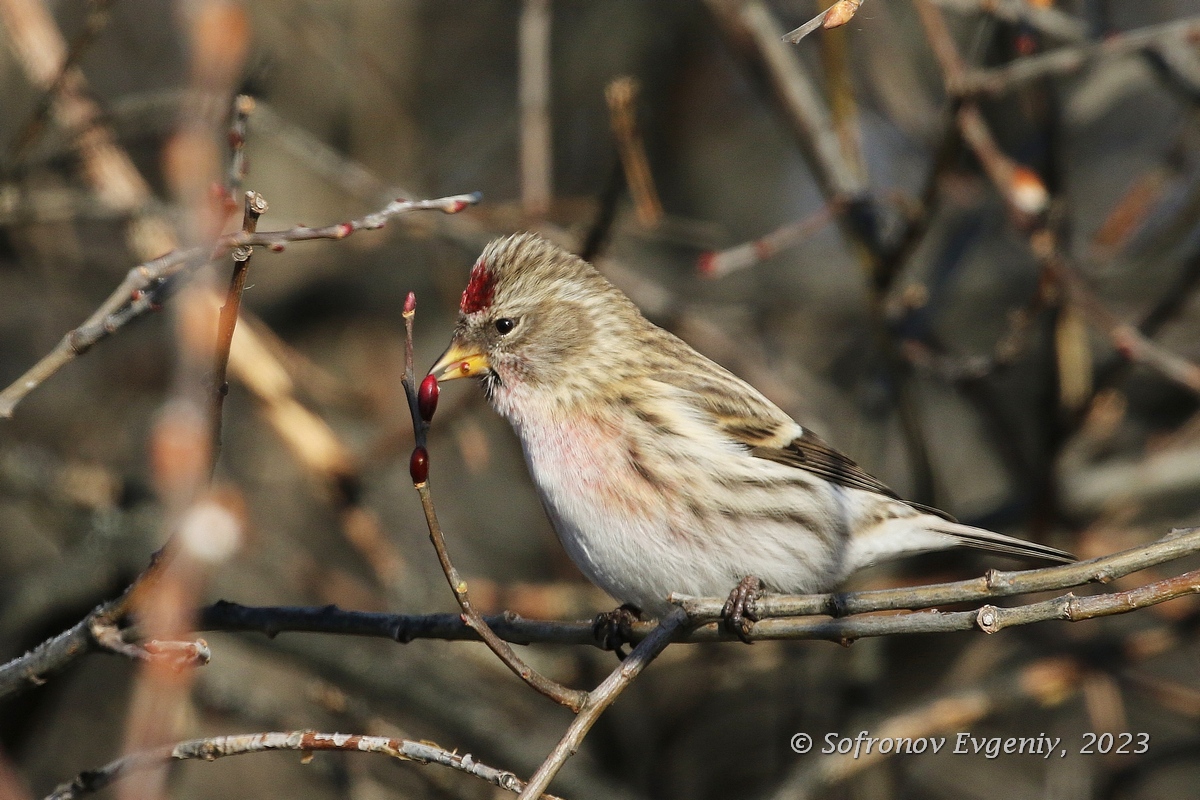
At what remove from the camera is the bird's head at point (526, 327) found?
3.49 metres

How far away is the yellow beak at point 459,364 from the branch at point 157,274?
4.45 ft

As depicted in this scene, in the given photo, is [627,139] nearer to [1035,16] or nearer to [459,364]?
[459,364]

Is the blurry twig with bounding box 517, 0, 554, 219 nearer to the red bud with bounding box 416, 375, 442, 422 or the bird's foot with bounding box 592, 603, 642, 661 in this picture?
the bird's foot with bounding box 592, 603, 642, 661

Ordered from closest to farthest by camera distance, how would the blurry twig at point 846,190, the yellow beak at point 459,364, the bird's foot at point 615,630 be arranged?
the bird's foot at point 615,630 < the yellow beak at point 459,364 < the blurry twig at point 846,190

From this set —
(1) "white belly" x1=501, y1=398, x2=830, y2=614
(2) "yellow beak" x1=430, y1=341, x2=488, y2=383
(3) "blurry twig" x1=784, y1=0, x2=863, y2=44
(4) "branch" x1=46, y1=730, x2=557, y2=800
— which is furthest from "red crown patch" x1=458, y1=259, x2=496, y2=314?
(3) "blurry twig" x1=784, y1=0, x2=863, y2=44

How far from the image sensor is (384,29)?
6414 millimetres

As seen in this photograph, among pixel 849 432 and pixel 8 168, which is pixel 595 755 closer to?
pixel 849 432

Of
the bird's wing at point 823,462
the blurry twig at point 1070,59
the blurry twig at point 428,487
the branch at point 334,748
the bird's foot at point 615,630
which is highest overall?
the blurry twig at point 1070,59

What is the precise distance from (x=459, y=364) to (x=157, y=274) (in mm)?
1584

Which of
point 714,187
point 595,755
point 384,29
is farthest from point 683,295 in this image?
point 595,755

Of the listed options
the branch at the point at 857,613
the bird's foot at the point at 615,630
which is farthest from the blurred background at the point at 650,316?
the branch at the point at 857,613

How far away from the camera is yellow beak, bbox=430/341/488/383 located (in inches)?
134

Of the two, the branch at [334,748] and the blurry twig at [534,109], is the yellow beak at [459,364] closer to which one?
the blurry twig at [534,109]

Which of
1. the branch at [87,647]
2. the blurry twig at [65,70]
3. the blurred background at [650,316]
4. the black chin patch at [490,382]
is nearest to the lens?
the branch at [87,647]
